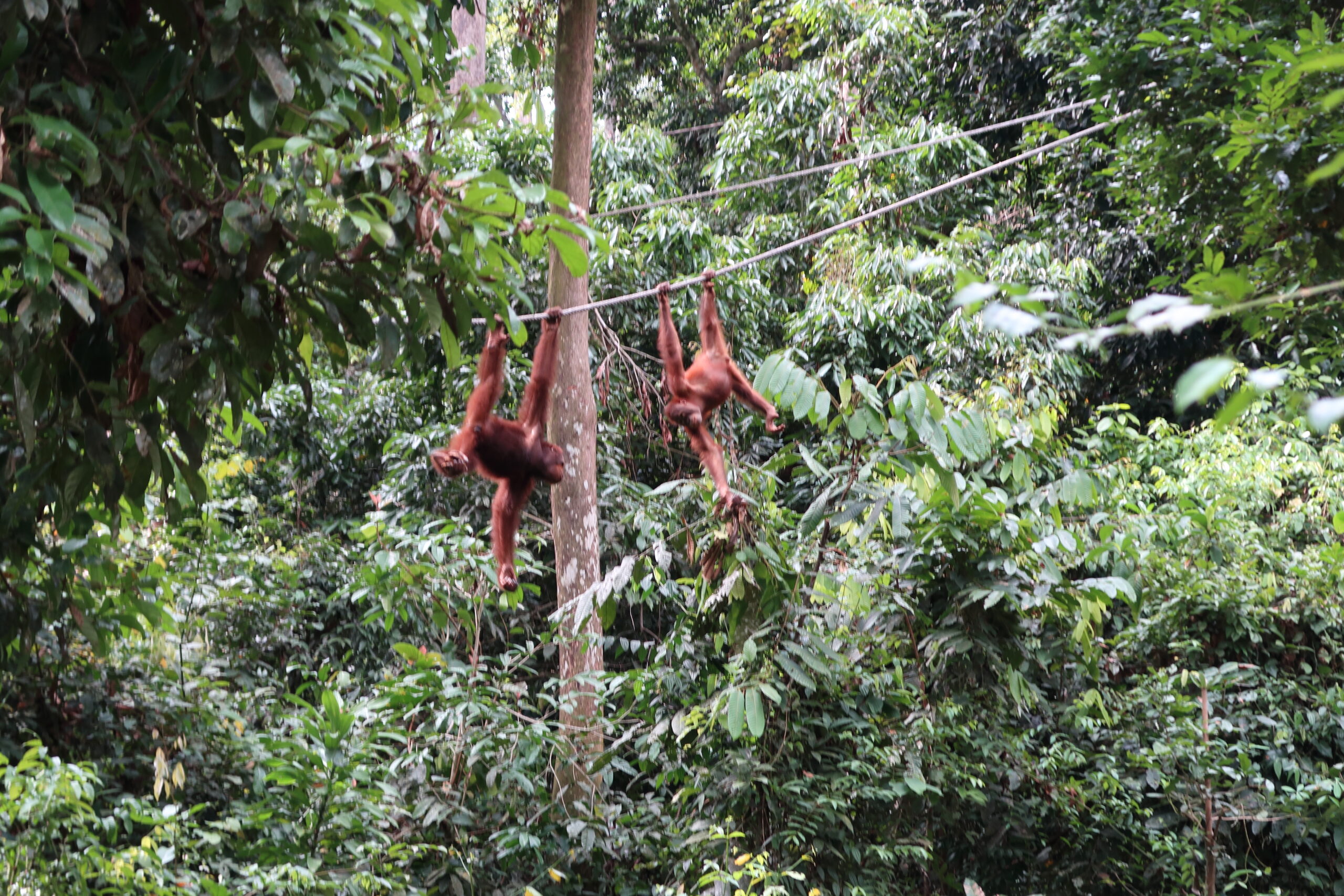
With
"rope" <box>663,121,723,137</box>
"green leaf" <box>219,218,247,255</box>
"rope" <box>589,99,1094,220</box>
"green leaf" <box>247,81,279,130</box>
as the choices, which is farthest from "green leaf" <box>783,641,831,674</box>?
"rope" <box>663,121,723,137</box>

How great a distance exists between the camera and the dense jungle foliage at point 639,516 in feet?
9.86

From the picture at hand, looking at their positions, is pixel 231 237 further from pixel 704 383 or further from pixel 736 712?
pixel 704 383

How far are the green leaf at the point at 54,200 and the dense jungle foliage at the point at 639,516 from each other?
0.05 ft

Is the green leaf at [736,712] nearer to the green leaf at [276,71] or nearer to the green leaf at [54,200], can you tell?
the green leaf at [276,71]

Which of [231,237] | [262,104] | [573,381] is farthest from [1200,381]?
[573,381]

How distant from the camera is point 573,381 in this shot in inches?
270

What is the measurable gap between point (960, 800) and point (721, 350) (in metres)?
2.44

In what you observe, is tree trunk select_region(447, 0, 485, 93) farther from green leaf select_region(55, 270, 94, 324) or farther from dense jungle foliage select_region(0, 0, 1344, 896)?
green leaf select_region(55, 270, 94, 324)

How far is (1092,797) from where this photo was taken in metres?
5.52

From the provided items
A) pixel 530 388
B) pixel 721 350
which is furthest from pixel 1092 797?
pixel 530 388

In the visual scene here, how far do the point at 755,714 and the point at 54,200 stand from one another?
2849 millimetres

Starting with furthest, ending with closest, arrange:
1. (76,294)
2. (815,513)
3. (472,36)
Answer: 1. (472,36)
2. (815,513)
3. (76,294)

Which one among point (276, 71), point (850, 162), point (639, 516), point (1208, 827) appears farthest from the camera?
point (639, 516)

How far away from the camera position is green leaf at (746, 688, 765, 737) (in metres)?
4.09
